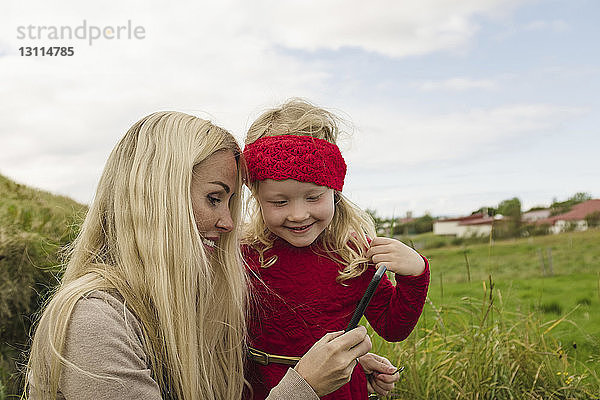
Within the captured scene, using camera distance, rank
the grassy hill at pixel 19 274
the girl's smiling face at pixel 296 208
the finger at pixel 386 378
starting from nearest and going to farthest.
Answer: the girl's smiling face at pixel 296 208 < the finger at pixel 386 378 < the grassy hill at pixel 19 274

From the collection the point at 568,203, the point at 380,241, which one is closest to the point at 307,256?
the point at 380,241

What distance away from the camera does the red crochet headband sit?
2242 millimetres

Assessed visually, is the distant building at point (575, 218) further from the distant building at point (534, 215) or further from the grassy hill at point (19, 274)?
the grassy hill at point (19, 274)

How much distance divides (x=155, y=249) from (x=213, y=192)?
0.97 ft

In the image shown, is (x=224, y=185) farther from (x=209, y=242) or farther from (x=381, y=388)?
(x=381, y=388)

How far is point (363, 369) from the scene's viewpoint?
Result: 2.54 m

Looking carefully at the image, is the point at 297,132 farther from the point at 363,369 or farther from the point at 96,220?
the point at 363,369

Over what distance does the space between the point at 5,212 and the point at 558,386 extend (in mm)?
3860

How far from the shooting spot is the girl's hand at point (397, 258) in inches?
89.2

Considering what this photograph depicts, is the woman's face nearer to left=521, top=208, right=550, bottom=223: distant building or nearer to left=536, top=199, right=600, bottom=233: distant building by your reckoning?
left=536, top=199, right=600, bottom=233: distant building

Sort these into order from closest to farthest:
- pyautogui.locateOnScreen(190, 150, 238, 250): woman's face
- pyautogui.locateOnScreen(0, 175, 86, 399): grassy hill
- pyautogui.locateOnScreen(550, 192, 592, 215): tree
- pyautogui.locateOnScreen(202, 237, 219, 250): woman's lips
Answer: pyautogui.locateOnScreen(190, 150, 238, 250): woman's face → pyautogui.locateOnScreen(202, 237, 219, 250): woman's lips → pyautogui.locateOnScreen(0, 175, 86, 399): grassy hill → pyautogui.locateOnScreen(550, 192, 592, 215): tree

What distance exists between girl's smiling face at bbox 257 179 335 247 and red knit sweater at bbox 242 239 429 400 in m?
0.14

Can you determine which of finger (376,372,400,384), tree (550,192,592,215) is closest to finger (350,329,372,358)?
finger (376,372,400,384)

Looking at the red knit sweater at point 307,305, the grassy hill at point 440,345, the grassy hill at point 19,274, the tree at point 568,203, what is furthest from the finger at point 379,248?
the tree at point 568,203
